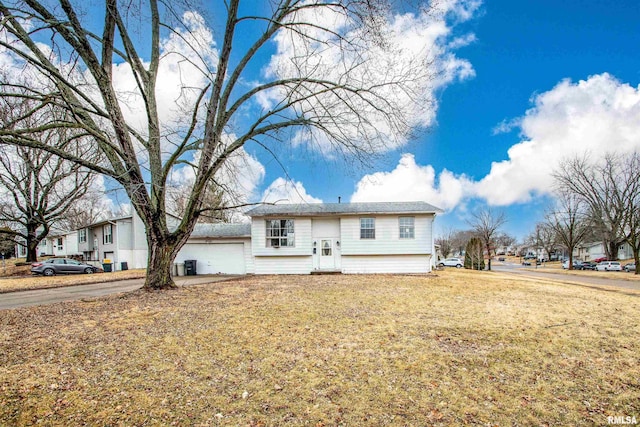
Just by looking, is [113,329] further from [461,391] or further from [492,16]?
[492,16]

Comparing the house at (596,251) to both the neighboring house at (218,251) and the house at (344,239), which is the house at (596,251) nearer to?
the house at (344,239)

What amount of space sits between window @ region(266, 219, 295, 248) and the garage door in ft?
9.17

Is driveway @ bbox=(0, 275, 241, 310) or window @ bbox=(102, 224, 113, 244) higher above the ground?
window @ bbox=(102, 224, 113, 244)

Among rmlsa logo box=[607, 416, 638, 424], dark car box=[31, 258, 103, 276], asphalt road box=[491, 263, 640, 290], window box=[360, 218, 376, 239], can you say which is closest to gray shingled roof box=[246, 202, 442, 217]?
window box=[360, 218, 376, 239]

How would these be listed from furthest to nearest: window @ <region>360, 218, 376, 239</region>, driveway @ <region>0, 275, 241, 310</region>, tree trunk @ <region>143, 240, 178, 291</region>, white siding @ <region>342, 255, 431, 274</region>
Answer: white siding @ <region>342, 255, 431, 274</region> < window @ <region>360, 218, 376, 239</region> < tree trunk @ <region>143, 240, 178, 291</region> < driveway @ <region>0, 275, 241, 310</region>

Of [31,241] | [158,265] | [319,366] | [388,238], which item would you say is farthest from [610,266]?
[31,241]

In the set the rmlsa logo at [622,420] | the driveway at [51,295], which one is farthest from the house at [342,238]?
the rmlsa logo at [622,420]

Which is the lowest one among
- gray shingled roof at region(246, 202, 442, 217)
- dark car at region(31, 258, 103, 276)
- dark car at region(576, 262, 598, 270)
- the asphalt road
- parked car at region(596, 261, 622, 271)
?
dark car at region(576, 262, 598, 270)

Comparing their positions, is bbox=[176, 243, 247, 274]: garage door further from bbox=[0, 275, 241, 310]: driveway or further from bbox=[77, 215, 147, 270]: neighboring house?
bbox=[77, 215, 147, 270]: neighboring house

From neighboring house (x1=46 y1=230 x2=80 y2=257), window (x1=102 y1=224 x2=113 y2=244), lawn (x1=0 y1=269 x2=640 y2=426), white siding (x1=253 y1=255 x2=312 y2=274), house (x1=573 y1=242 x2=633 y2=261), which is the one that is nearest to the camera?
lawn (x1=0 y1=269 x2=640 y2=426)

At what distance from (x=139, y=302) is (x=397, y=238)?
12895 mm

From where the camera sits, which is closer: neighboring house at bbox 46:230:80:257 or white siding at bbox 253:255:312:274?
white siding at bbox 253:255:312:274

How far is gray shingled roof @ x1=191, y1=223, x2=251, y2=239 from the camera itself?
19.7 m

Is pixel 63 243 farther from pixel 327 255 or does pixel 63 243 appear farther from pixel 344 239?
pixel 344 239
